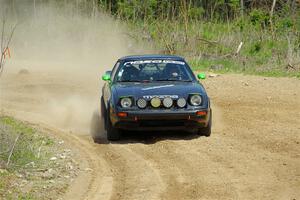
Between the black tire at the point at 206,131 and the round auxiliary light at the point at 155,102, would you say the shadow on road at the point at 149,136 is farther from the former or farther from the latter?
the round auxiliary light at the point at 155,102

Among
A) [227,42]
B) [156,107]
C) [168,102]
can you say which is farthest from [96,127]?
[227,42]

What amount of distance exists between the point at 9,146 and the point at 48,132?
2.72 metres

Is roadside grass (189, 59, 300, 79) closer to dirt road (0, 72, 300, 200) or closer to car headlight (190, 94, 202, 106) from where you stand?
dirt road (0, 72, 300, 200)

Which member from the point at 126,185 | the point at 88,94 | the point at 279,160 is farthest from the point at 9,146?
the point at 88,94

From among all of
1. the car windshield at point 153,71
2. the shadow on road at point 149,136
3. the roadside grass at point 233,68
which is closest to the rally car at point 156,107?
the shadow on road at point 149,136

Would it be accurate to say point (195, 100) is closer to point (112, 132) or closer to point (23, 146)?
point (112, 132)

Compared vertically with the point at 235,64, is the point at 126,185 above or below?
above

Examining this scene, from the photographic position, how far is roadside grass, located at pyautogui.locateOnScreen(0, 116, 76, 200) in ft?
26.5

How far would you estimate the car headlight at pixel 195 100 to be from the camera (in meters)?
11.1

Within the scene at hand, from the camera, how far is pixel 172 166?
9359 mm

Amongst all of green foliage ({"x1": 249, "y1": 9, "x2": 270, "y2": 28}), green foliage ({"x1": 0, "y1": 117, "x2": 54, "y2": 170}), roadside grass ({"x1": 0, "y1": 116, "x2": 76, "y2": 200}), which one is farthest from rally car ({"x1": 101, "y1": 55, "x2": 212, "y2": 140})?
green foliage ({"x1": 249, "y1": 9, "x2": 270, "y2": 28})

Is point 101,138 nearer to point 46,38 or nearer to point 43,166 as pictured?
point 43,166

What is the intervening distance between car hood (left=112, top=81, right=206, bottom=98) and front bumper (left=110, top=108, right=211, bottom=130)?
1.06ft

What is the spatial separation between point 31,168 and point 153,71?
12.5 feet
